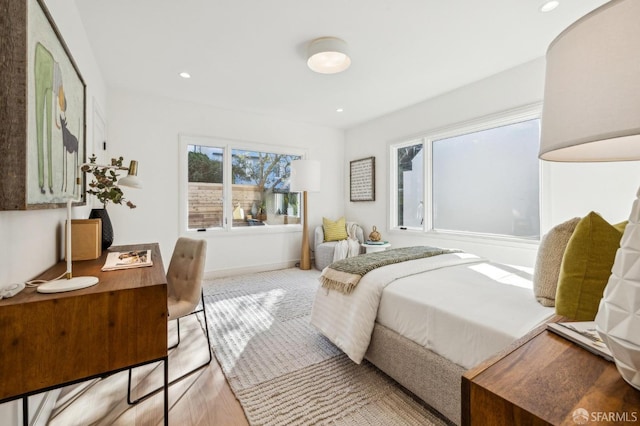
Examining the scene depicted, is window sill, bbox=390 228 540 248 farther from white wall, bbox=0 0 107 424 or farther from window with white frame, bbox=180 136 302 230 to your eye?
white wall, bbox=0 0 107 424

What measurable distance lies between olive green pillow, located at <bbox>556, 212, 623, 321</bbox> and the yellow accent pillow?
150 inches

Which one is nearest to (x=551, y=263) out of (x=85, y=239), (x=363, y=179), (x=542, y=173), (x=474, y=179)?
(x=542, y=173)

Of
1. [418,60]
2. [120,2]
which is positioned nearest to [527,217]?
[418,60]

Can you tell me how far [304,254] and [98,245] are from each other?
331 centimetres

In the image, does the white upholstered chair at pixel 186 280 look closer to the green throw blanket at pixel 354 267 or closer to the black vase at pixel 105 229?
the black vase at pixel 105 229

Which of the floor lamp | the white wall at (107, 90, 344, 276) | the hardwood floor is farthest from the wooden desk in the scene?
the floor lamp

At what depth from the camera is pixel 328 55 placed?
8.52 feet

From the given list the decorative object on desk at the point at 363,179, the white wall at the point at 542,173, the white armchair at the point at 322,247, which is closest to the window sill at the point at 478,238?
the white wall at the point at 542,173

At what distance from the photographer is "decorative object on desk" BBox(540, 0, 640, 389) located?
1.65ft

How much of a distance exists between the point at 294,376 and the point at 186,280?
1.07m

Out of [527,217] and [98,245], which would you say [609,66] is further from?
[527,217]

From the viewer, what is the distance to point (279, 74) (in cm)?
320

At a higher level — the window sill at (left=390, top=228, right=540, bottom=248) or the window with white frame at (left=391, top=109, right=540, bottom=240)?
the window with white frame at (left=391, top=109, right=540, bottom=240)

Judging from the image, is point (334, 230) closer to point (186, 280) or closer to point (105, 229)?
point (186, 280)
